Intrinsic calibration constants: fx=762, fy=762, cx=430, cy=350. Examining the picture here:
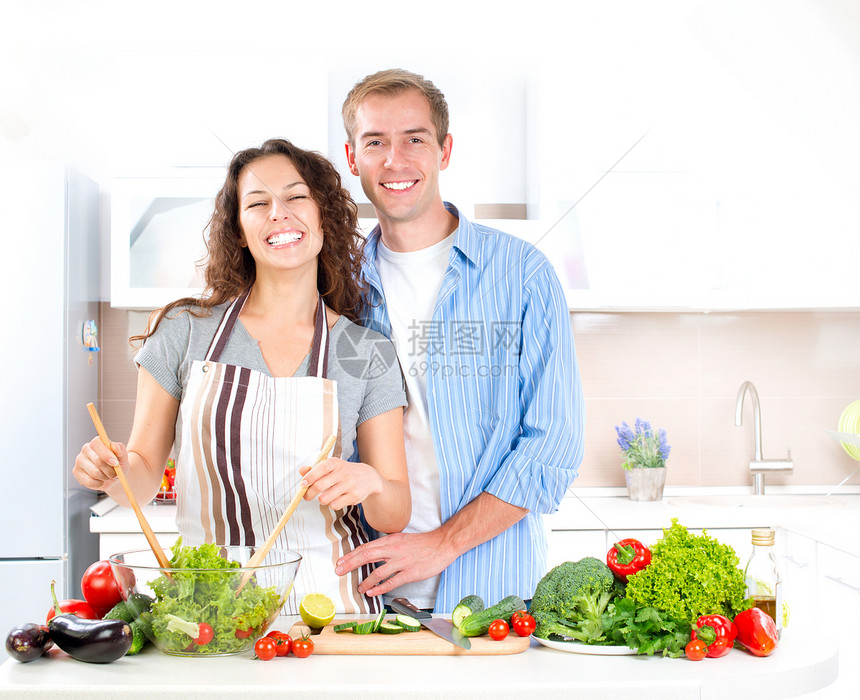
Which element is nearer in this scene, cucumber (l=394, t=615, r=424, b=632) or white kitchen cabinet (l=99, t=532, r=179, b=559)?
cucumber (l=394, t=615, r=424, b=632)

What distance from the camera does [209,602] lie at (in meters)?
0.64

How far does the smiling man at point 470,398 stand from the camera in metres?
0.78

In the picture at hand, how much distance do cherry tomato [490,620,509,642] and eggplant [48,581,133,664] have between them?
1.02 feet

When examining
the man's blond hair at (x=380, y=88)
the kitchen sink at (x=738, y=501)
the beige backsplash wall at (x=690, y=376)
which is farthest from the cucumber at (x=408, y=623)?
the beige backsplash wall at (x=690, y=376)

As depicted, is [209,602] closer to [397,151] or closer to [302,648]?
[302,648]

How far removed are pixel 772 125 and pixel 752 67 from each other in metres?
0.16

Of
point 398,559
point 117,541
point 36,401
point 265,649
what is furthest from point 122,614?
point 36,401

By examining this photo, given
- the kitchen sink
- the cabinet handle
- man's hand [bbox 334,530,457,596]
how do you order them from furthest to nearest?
the kitchen sink, the cabinet handle, man's hand [bbox 334,530,457,596]

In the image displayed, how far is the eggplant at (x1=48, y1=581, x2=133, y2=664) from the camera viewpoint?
2.04 feet

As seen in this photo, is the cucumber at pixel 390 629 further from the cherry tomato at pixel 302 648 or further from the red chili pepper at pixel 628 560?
the red chili pepper at pixel 628 560

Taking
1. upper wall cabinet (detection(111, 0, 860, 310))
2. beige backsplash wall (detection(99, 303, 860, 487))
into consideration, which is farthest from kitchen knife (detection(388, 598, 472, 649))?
beige backsplash wall (detection(99, 303, 860, 487))

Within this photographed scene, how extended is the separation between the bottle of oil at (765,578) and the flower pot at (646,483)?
3.80 ft

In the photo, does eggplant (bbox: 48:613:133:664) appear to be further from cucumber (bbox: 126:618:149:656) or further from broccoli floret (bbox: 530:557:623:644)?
broccoli floret (bbox: 530:557:623:644)

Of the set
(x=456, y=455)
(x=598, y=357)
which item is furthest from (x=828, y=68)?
(x=598, y=357)
